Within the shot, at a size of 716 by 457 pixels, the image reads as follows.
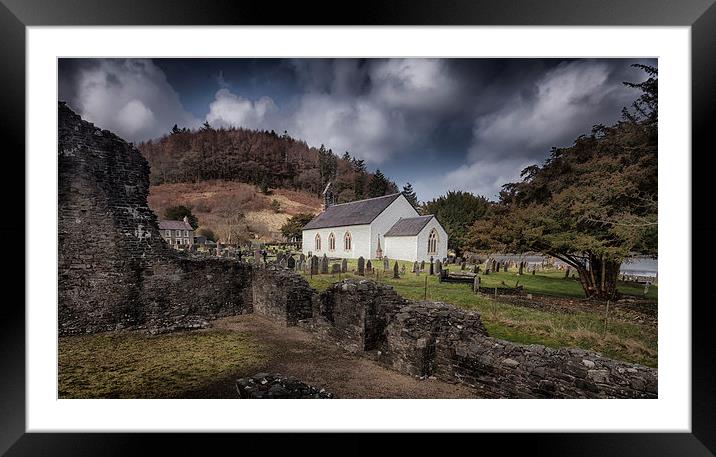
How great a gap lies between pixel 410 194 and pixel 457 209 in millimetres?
590

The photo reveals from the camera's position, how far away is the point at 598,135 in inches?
135

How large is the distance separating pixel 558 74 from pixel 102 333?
675cm

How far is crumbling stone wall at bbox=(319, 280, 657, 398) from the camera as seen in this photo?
123 inches

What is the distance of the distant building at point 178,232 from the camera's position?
4457 mm

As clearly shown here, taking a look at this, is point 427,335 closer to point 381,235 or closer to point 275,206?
point 381,235

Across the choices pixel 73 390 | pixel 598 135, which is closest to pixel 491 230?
pixel 598 135

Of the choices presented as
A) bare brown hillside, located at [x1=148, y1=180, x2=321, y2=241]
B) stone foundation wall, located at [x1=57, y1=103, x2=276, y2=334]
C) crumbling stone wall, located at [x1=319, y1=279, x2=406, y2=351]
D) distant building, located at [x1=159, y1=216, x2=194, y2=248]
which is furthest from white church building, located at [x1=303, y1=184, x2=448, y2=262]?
distant building, located at [x1=159, y1=216, x2=194, y2=248]

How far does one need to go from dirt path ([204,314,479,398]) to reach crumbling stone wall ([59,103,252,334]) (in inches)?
52.6

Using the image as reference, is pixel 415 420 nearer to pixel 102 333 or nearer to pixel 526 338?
pixel 526 338

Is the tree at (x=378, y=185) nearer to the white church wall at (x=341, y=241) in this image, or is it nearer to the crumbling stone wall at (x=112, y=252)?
the white church wall at (x=341, y=241)

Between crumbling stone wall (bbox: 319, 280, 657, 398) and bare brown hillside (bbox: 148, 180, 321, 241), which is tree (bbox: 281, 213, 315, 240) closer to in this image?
bare brown hillside (bbox: 148, 180, 321, 241)

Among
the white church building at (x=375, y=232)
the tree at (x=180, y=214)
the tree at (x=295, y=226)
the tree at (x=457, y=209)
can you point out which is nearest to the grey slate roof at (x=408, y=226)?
the white church building at (x=375, y=232)
